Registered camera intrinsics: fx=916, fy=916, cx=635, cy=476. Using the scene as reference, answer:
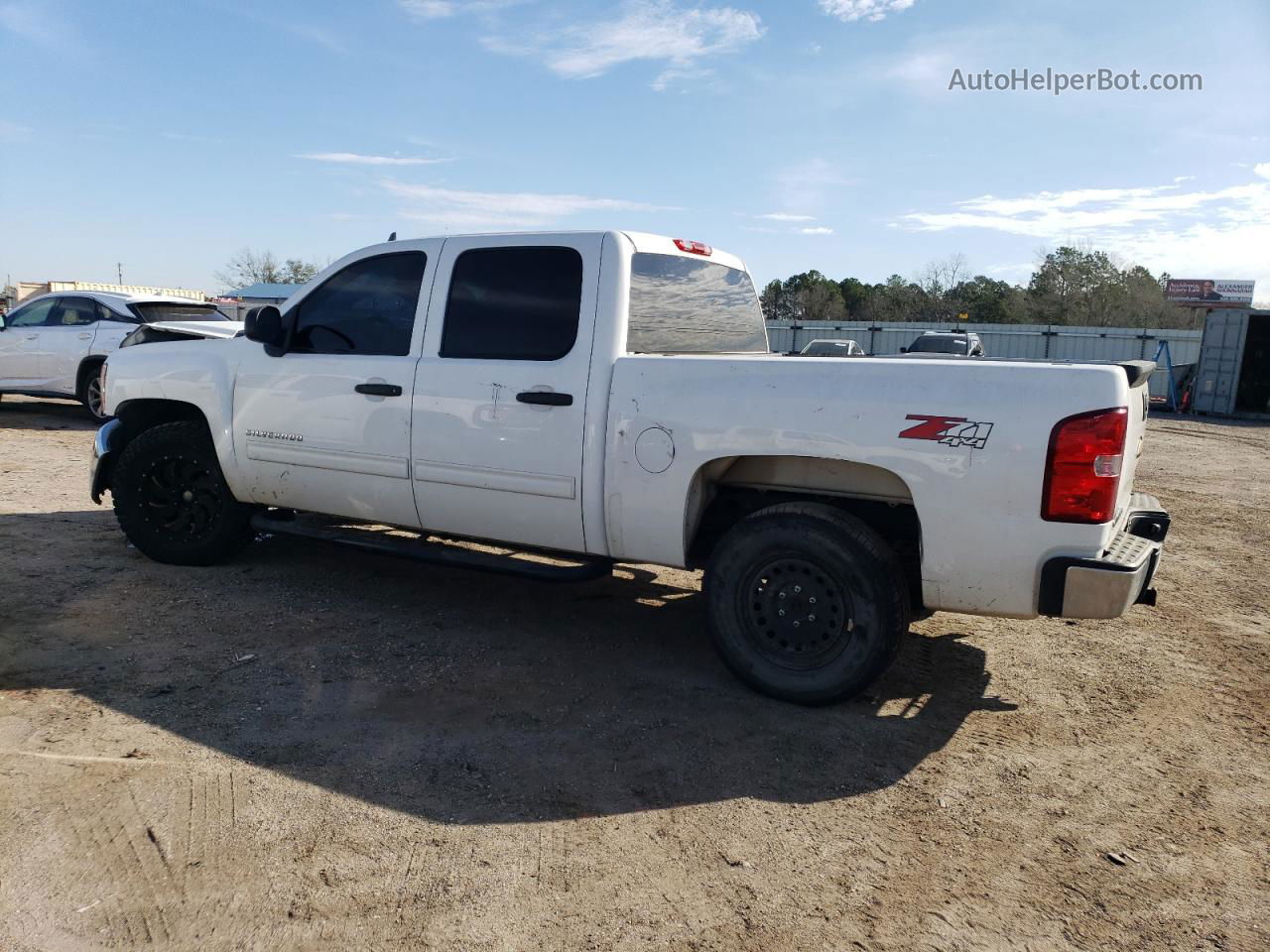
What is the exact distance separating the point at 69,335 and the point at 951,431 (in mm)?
12771

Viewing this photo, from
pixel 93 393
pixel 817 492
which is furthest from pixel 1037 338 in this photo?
pixel 817 492

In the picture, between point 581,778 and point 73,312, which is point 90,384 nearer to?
point 73,312

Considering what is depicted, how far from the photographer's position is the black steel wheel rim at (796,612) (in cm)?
395

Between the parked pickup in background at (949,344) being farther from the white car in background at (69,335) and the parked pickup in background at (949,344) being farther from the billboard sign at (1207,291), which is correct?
the billboard sign at (1207,291)

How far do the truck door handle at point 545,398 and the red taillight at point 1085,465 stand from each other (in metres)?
2.08

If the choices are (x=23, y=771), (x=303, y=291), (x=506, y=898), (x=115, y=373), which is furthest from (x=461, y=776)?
(x=115, y=373)

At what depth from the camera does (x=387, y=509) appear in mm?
4957

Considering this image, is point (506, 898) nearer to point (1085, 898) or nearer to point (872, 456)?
point (1085, 898)

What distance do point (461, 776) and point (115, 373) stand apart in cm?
410

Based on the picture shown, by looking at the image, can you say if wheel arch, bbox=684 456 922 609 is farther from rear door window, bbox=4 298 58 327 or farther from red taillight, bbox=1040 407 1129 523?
rear door window, bbox=4 298 58 327

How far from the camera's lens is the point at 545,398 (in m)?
4.35

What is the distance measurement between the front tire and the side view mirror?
0.86 m

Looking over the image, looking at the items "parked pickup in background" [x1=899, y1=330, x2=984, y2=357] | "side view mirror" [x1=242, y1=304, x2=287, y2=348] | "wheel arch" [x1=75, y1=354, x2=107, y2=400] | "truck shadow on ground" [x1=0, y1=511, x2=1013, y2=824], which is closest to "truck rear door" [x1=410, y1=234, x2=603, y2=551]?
"truck shadow on ground" [x1=0, y1=511, x2=1013, y2=824]

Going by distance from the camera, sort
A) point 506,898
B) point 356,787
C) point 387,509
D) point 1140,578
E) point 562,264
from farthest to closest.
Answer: point 387,509
point 562,264
point 1140,578
point 356,787
point 506,898
